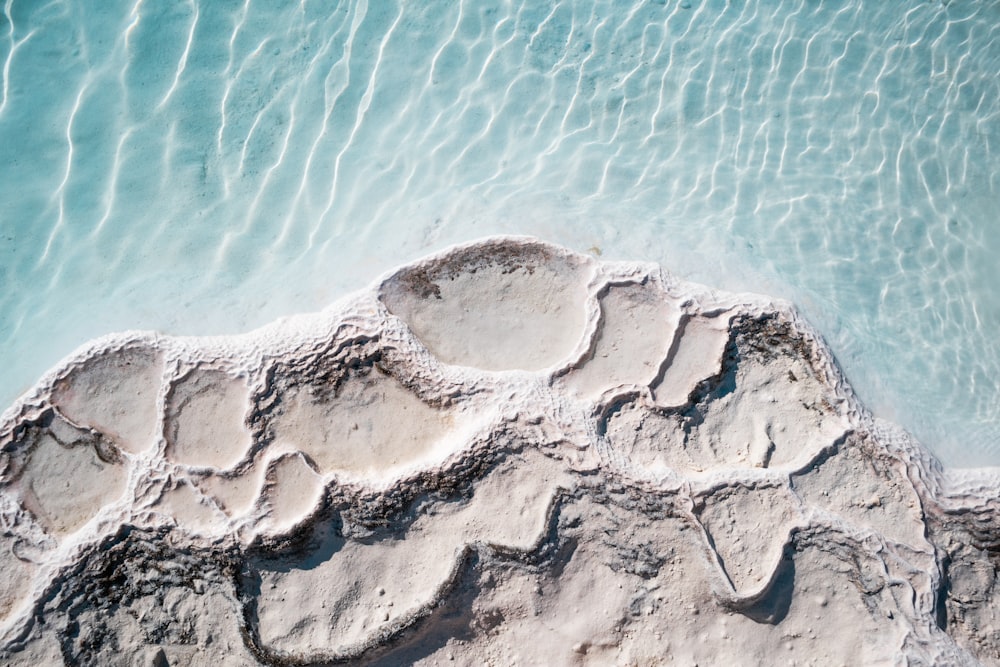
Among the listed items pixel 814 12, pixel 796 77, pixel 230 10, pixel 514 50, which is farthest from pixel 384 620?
pixel 814 12

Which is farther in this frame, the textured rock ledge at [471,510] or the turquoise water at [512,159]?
the turquoise water at [512,159]

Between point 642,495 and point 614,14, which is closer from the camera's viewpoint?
point 642,495

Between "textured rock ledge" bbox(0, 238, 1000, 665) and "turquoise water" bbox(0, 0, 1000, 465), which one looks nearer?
"textured rock ledge" bbox(0, 238, 1000, 665)

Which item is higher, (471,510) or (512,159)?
(512,159)

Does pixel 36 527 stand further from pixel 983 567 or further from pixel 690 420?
pixel 983 567

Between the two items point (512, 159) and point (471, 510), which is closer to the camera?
point (471, 510)
